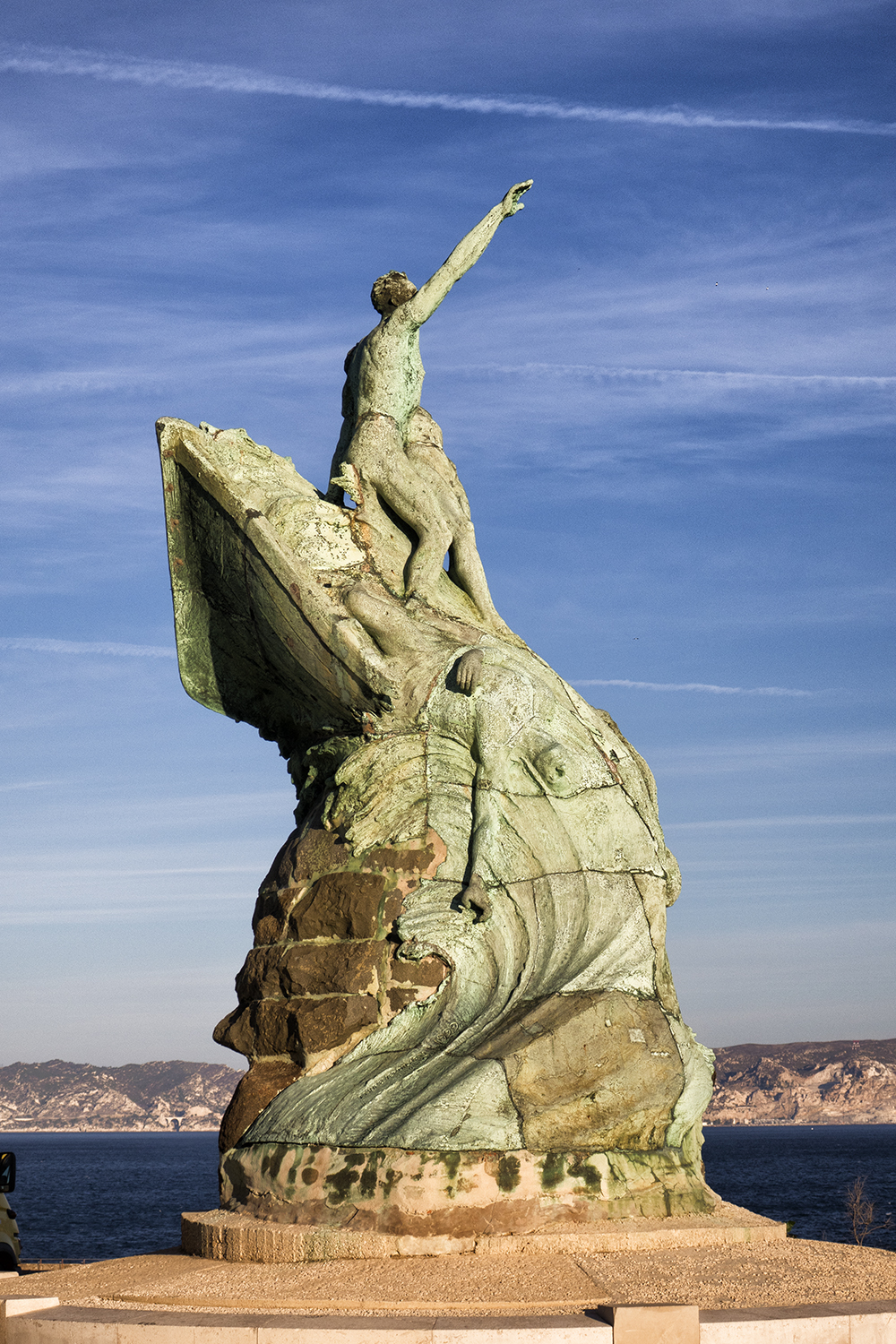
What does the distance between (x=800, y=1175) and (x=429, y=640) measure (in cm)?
6567

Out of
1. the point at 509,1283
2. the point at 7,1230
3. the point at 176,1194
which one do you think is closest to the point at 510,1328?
the point at 509,1283

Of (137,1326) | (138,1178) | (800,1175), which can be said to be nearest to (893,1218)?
(800,1175)

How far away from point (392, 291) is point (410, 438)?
3.38 ft

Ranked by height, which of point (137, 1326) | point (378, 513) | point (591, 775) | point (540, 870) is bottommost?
point (137, 1326)

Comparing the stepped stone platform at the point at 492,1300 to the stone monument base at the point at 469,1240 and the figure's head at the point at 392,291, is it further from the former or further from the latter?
the figure's head at the point at 392,291

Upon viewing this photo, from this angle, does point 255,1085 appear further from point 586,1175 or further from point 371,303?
point 371,303

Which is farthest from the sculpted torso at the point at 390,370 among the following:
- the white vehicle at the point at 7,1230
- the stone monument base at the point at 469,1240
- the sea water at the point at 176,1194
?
the sea water at the point at 176,1194

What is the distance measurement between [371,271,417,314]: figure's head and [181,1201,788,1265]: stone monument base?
611 cm

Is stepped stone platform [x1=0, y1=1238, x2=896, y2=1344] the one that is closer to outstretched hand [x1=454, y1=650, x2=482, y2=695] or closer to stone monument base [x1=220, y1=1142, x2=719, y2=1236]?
stone monument base [x1=220, y1=1142, x2=719, y2=1236]

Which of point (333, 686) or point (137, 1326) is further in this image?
Result: point (333, 686)

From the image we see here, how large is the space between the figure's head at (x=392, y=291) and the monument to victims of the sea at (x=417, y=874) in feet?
0.05

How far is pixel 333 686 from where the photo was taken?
961cm

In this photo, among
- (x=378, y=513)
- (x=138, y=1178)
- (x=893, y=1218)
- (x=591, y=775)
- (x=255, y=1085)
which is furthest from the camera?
(x=138, y=1178)

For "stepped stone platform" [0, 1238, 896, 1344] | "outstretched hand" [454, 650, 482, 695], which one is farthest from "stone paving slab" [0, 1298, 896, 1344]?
"outstretched hand" [454, 650, 482, 695]
